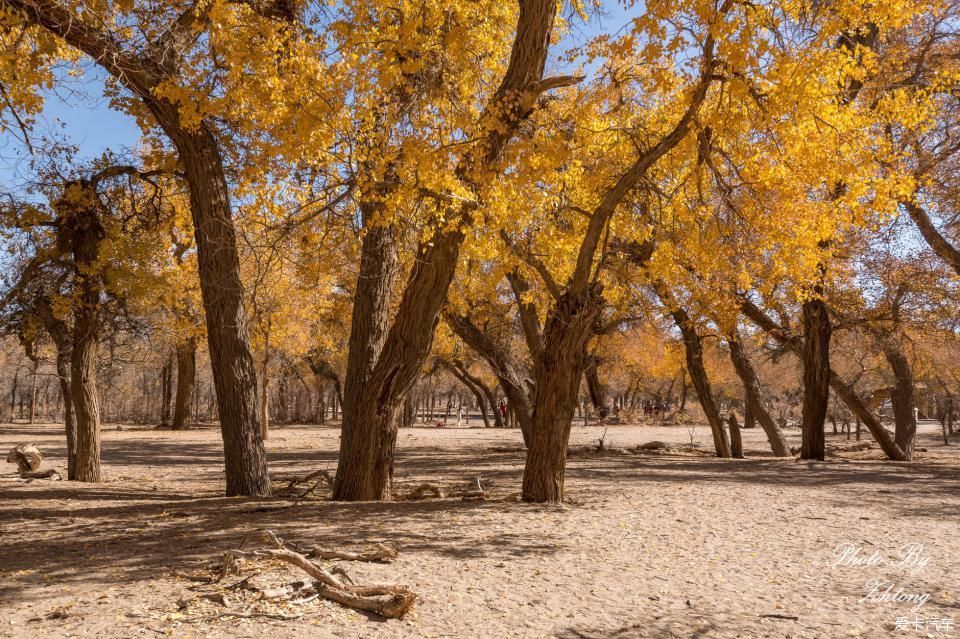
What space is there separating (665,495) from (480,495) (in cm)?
225

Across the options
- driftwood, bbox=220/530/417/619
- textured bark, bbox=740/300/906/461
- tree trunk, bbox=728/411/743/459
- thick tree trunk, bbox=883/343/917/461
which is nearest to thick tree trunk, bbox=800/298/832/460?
textured bark, bbox=740/300/906/461

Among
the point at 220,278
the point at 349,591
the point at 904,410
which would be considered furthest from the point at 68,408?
the point at 904,410

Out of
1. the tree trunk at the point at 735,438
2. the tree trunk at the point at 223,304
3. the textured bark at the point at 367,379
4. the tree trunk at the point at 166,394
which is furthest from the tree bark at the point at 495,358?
the tree trunk at the point at 166,394

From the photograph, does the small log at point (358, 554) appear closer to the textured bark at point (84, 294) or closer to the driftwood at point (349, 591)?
the driftwood at point (349, 591)

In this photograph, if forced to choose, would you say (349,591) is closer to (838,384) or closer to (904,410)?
(838,384)

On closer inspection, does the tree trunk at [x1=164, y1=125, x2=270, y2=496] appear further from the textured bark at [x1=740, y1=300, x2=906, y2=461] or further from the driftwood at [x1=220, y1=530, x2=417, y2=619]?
the textured bark at [x1=740, y1=300, x2=906, y2=461]

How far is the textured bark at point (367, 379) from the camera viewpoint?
728cm

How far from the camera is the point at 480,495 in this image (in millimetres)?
7758

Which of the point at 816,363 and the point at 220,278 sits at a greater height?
the point at 220,278

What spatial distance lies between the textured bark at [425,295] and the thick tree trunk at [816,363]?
9081 mm

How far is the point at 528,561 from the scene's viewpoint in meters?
4.66

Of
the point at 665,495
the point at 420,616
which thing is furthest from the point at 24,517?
the point at 665,495

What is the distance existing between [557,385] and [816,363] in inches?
346

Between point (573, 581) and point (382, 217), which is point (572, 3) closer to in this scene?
point (382, 217)
